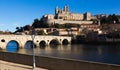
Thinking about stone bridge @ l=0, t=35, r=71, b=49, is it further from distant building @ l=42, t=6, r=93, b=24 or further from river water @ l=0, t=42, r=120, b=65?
distant building @ l=42, t=6, r=93, b=24

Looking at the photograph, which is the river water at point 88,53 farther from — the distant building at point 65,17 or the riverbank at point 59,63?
the distant building at point 65,17

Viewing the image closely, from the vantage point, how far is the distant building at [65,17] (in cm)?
14362

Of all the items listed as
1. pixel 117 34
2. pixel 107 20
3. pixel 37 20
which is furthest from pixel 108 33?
pixel 37 20

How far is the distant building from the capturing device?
471ft

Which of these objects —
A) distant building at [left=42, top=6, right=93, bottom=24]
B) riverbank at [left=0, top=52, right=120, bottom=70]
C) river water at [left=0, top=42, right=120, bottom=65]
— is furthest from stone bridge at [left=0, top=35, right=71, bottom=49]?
riverbank at [left=0, top=52, right=120, bottom=70]

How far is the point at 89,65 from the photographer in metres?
12.5

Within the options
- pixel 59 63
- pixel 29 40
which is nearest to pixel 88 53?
pixel 59 63

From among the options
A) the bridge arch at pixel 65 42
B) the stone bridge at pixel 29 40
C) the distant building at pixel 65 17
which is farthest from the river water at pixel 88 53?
A: the distant building at pixel 65 17

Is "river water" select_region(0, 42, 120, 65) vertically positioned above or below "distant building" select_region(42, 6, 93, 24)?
below

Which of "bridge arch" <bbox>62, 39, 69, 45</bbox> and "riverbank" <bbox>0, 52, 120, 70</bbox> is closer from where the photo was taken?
"riverbank" <bbox>0, 52, 120, 70</bbox>

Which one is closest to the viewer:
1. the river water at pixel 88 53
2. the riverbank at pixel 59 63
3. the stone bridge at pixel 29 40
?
the riverbank at pixel 59 63

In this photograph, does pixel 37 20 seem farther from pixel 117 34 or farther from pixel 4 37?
pixel 4 37

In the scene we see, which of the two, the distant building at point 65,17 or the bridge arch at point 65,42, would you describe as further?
the distant building at point 65,17

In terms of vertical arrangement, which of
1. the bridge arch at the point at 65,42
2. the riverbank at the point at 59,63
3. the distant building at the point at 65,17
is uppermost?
the distant building at the point at 65,17
